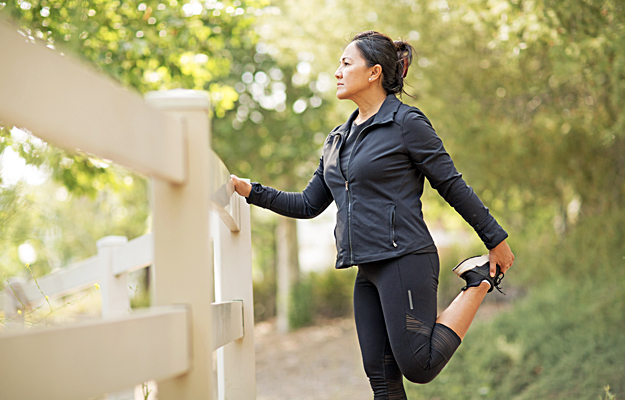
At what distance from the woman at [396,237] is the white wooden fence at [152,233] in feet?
2.11

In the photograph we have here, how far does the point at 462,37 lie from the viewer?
16.7 feet

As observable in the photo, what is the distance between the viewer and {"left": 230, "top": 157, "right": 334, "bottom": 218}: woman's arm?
84.0 inches

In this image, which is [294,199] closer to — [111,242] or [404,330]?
[404,330]

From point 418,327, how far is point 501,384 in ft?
10.9

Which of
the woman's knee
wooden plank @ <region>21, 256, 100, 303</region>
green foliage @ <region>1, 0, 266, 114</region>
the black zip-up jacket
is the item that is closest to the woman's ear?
the black zip-up jacket

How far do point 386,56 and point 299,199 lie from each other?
0.66 meters

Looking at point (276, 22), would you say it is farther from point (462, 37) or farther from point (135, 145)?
point (135, 145)

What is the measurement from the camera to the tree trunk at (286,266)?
1005cm

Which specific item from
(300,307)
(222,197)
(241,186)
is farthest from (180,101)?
(300,307)

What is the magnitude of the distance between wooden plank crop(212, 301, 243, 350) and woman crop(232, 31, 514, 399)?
0.39 m

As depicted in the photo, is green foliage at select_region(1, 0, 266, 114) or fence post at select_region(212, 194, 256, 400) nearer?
fence post at select_region(212, 194, 256, 400)

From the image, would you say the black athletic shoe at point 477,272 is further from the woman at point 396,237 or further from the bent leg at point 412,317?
the bent leg at point 412,317

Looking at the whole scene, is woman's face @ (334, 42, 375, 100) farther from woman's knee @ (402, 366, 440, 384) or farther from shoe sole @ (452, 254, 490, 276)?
woman's knee @ (402, 366, 440, 384)

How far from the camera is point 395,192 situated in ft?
6.33
